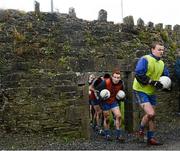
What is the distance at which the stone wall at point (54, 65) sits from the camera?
457 inches

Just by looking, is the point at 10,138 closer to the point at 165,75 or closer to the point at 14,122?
the point at 14,122

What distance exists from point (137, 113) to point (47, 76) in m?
3.00

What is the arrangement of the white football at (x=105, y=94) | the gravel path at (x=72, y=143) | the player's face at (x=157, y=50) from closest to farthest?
1. the gravel path at (x=72, y=143)
2. the player's face at (x=157, y=50)
3. the white football at (x=105, y=94)

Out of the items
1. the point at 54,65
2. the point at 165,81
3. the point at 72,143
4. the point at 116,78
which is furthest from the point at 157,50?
the point at 54,65

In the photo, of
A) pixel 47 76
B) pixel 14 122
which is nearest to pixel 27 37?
pixel 47 76

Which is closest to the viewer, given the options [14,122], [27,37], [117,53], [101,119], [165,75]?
[165,75]

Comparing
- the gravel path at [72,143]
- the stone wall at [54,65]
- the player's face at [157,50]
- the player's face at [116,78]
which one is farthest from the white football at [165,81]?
the stone wall at [54,65]

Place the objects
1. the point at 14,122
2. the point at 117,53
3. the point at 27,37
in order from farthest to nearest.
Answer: the point at 117,53 < the point at 27,37 < the point at 14,122

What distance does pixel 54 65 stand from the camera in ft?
39.9

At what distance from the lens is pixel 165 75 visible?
10.3 metres

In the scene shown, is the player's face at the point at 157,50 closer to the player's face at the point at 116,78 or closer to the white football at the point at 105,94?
the player's face at the point at 116,78

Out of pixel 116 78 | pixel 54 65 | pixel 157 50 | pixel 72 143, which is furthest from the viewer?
pixel 54 65

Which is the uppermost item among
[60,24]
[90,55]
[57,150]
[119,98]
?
[60,24]

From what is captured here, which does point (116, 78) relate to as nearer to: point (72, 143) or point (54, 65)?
point (54, 65)
